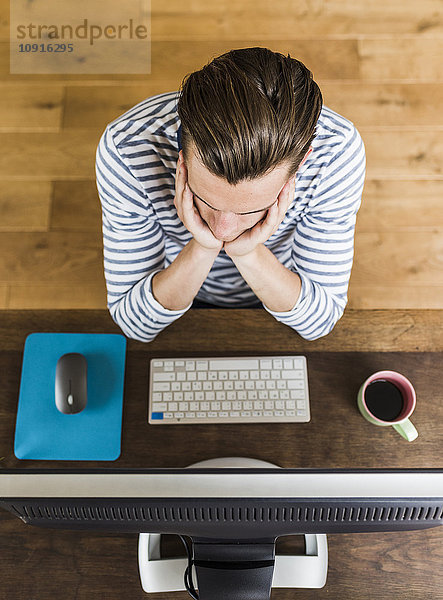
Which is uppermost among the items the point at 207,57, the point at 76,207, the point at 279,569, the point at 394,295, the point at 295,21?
the point at 295,21

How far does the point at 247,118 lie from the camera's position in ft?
2.22

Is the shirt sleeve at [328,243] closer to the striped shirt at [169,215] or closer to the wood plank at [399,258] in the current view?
the striped shirt at [169,215]

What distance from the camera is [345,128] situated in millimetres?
951

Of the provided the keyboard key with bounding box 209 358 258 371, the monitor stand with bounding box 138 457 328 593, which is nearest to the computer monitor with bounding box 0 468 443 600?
the monitor stand with bounding box 138 457 328 593

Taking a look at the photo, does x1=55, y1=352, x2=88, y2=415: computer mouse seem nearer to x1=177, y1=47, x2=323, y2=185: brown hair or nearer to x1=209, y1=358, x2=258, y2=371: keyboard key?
x1=209, y1=358, x2=258, y2=371: keyboard key

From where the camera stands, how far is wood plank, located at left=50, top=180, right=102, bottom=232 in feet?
5.95

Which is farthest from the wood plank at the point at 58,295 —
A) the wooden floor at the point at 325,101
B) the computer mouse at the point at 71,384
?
the computer mouse at the point at 71,384

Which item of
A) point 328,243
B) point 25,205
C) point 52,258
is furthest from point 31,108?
point 328,243

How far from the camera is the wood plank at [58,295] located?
1739 mm

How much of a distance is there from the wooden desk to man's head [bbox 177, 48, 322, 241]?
40 cm

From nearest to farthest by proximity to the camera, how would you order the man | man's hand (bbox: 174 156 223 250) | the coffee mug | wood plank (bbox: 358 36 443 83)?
the man < man's hand (bbox: 174 156 223 250) < the coffee mug < wood plank (bbox: 358 36 443 83)

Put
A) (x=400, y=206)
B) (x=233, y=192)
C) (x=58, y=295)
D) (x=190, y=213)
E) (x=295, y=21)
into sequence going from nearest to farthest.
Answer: (x=233, y=192) < (x=190, y=213) < (x=58, y=295) < (x=400, y=206) < (x=295, y=21)

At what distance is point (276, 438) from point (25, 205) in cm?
129

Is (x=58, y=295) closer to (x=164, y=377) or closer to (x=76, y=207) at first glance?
(x=76, y=207)
